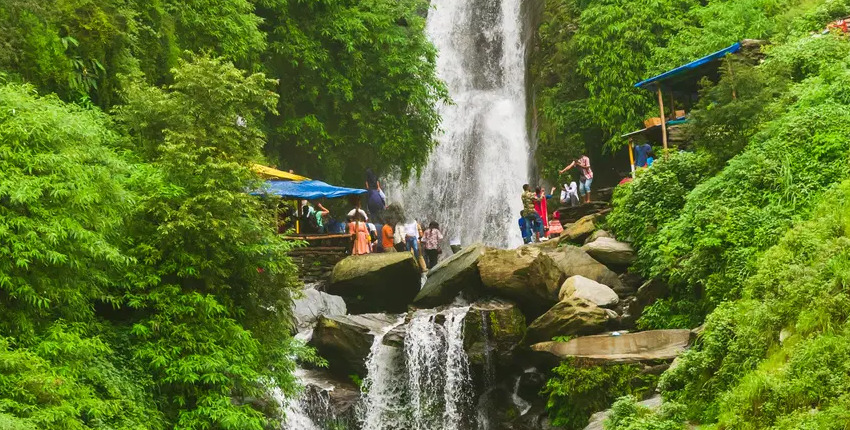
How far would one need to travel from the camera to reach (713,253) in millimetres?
14930

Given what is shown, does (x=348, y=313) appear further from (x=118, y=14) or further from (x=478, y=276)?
(x=118, y=14)

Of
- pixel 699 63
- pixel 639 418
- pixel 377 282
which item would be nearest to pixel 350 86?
pixel 377 282

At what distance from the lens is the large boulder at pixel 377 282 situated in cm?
2084

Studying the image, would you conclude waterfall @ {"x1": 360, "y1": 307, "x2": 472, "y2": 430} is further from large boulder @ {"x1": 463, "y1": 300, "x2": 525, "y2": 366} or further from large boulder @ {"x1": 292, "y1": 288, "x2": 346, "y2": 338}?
large boulder @ {"x1": 292, "y1": 288, "x2": 346, "y2": 338}

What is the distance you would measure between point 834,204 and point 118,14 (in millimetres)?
13145

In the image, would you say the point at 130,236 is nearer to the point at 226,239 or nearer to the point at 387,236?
the point at 226,239

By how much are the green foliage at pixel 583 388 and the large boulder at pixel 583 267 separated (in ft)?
8.73

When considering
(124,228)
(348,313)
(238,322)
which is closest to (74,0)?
(124,228)

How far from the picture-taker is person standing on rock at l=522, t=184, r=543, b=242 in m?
23.1

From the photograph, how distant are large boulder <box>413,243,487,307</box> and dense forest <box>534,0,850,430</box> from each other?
3139 mm

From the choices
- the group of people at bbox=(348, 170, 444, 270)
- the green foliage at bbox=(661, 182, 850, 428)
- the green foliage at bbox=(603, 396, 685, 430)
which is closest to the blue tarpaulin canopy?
the group of people at bbox=(348, 170, 444, 270)

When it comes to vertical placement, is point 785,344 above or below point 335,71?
below

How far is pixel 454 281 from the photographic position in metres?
19.6

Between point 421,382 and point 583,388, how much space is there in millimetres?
3637
